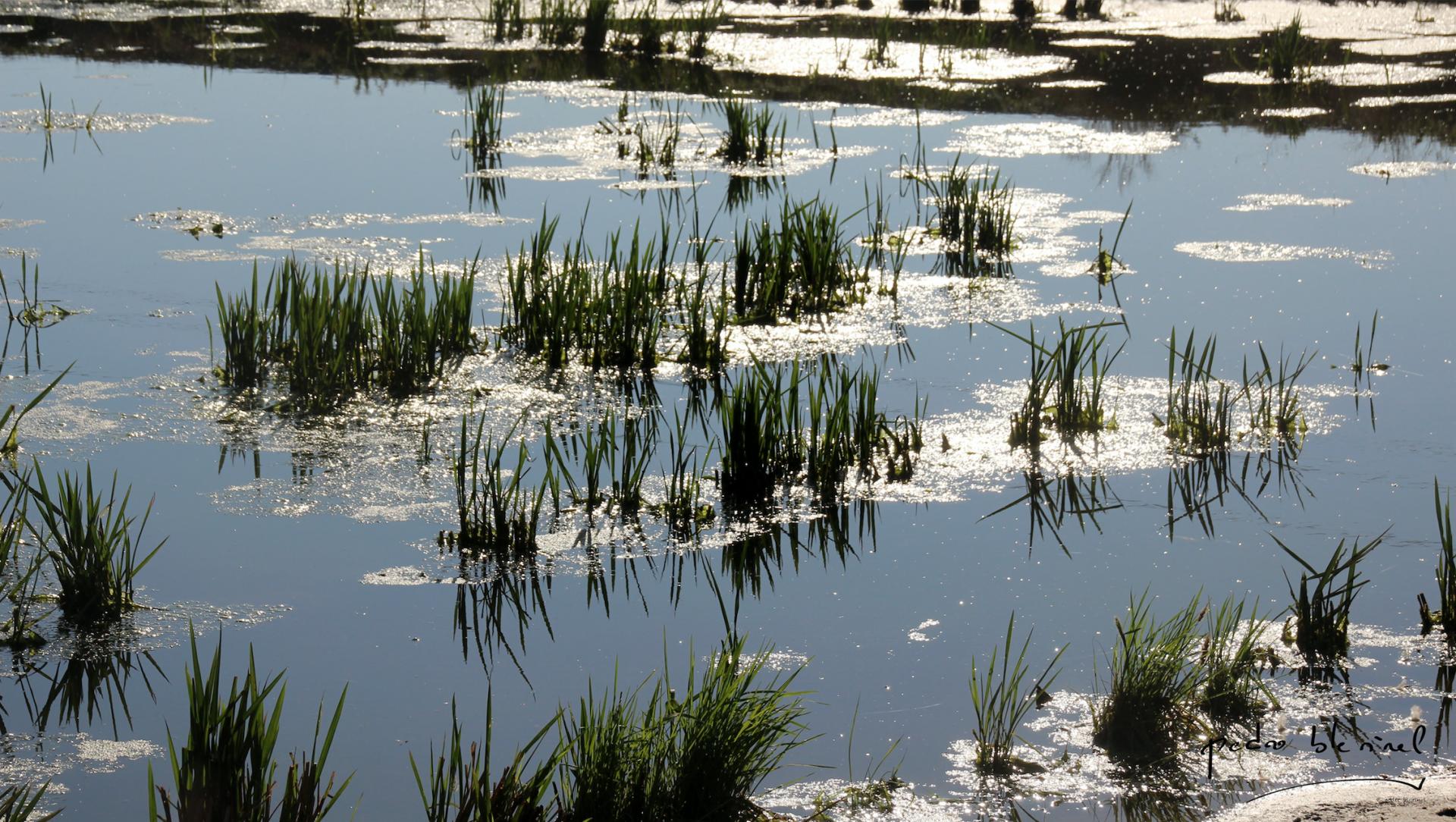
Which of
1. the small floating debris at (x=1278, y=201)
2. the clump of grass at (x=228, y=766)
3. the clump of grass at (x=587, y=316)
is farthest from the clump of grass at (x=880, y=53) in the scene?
the clump of grass at (x=228, y=766)

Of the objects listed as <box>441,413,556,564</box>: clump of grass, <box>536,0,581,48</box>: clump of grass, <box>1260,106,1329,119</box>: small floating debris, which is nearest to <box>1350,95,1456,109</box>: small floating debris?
<box>1260,106,1329,119</box>: small floating debris

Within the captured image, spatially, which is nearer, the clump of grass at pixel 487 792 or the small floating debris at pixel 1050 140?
the clump of grass at pixel 487 792

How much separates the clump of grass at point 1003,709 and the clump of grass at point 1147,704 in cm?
15

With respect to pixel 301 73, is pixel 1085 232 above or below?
below

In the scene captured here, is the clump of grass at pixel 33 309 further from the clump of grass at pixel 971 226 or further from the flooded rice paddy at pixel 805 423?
the clump of grass at pixel 971 226

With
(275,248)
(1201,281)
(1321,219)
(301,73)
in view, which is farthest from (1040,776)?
(301,73)

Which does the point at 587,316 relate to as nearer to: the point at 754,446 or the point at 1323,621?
the point at 754,446

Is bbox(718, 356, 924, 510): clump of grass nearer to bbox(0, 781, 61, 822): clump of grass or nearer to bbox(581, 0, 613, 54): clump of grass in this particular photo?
bbox(0, 781, 61, 822): clump of grass

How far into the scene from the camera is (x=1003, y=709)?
304cm

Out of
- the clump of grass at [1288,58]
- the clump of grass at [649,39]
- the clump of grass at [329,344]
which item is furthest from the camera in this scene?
the clump of grass at [649,39]

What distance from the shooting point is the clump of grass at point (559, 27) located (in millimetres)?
13688

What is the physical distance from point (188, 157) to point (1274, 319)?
6198mm

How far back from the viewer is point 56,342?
5.62 meters

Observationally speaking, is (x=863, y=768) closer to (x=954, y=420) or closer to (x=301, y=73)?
(x=954, y=420)
